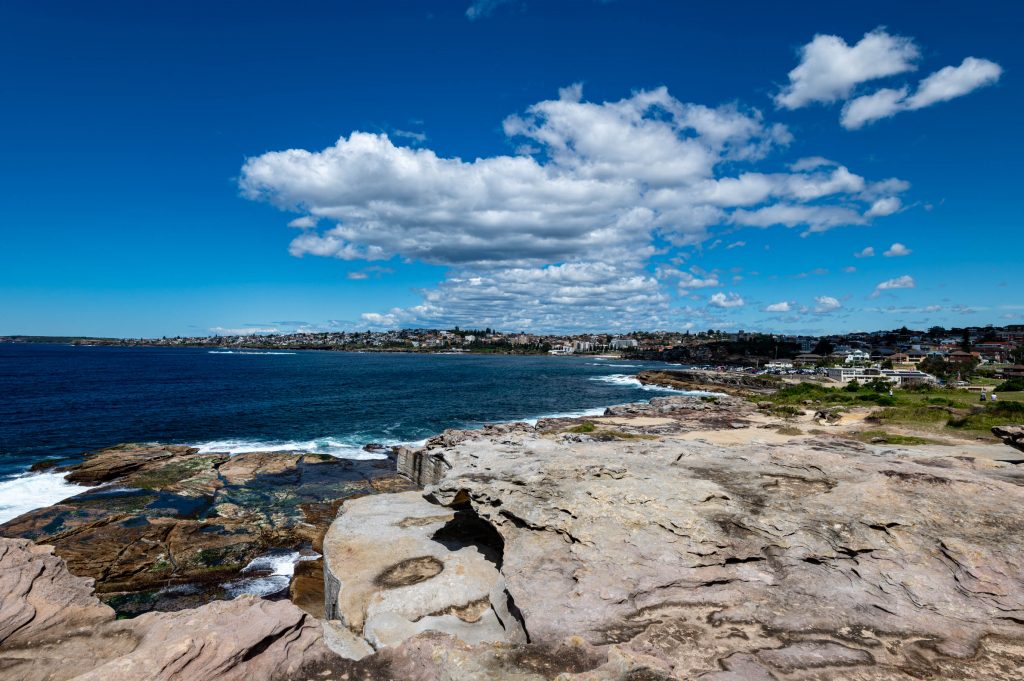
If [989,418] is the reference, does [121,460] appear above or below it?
below

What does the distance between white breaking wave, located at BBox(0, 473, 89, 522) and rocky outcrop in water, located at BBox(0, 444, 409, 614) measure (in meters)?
0.84

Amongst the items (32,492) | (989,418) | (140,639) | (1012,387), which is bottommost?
(32,492)

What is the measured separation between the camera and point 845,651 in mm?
7895

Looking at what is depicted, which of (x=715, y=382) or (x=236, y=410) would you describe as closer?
(x=236, y=410)

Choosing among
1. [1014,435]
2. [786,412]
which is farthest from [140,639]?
[786,412]

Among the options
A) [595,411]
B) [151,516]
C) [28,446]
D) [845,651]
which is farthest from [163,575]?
[595,411]

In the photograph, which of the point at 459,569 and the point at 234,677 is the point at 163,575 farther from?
the point at 234,677

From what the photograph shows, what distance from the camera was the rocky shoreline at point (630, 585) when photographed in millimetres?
7145

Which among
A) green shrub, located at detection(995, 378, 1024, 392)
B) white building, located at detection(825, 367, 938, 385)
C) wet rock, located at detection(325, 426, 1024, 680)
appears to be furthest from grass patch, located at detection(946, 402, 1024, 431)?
white building, located at detection(825, 367, 938, 385)

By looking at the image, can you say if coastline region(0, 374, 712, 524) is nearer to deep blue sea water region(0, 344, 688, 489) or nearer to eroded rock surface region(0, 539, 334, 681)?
deep blue sea water region(0, 344, 688, 489)

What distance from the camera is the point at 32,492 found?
26547 mm

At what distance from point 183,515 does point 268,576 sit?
9.26m

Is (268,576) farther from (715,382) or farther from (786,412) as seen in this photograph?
(715,382)

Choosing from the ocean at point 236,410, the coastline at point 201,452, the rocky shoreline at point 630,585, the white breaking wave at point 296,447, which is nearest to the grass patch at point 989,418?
the rocky shoreline at point 630,585
